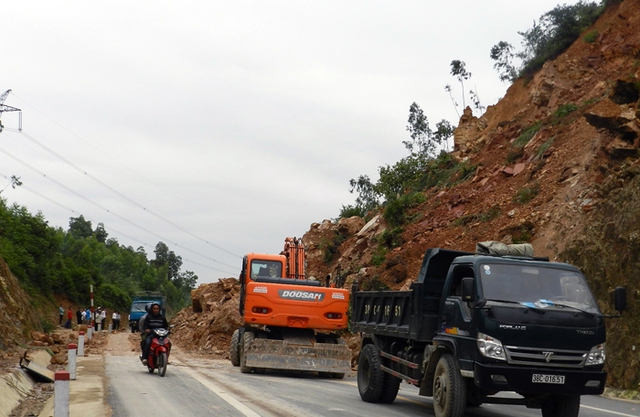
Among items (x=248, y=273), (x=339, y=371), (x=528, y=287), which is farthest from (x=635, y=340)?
(x=248, y=273)

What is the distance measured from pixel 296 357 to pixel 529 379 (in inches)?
401

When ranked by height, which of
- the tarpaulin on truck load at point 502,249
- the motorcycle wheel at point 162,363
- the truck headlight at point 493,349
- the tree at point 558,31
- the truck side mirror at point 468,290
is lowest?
the motorcycle wheel at point 162,363

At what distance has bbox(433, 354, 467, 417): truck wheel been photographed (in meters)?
9.55

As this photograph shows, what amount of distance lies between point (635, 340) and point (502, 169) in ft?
70.6

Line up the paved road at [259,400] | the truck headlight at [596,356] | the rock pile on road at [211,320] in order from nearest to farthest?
1. the truck headlight at [596,356]
2. the paved road at [259,400]
3. the rock pile on road at [211,320]

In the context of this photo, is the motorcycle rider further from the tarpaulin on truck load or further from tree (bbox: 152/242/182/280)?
tree (bbox: 152/242/182/280)

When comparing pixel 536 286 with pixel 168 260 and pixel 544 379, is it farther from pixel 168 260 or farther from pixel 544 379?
pixel 168 260

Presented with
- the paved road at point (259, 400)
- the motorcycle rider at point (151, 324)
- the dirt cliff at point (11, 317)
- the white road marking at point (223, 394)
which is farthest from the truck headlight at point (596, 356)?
the dirt cliff at point (11, 317)

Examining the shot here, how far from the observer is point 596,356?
952cm

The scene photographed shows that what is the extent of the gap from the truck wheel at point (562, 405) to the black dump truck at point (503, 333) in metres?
0.01

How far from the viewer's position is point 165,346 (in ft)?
57.0

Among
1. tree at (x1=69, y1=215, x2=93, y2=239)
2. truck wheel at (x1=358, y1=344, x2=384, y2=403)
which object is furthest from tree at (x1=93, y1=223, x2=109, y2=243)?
truck wheel at (x1=358, y1=344, x2=384, y2=403)

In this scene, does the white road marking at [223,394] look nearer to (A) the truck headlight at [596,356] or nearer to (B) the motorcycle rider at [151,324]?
(B) the motorcycle rider at [151,324]

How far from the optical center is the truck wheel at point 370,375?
12711 millimetres
